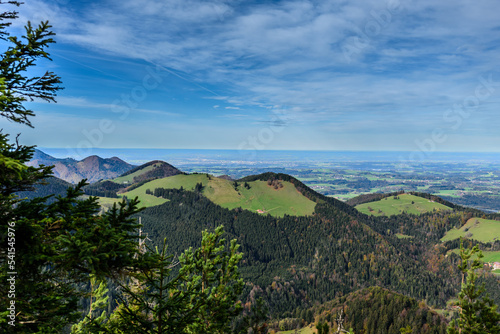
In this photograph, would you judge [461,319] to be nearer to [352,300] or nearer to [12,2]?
[12,2]

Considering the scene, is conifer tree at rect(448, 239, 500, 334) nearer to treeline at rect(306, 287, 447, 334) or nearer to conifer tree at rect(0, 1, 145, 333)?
conifer tree at rect(0, 1, 145, 333)

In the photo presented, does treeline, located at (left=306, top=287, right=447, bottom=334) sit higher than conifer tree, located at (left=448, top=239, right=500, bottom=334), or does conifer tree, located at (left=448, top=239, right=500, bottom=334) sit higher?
conifer tree, located at (left=448, top=239, right=500, bottom=334)

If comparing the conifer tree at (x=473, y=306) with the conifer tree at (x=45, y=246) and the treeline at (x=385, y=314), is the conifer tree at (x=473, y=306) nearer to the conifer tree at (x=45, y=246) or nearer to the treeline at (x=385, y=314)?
the conifer tree at (x=45, y=246)

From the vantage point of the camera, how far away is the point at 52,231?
9008mm

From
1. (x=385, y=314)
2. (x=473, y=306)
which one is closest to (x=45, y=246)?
(x=473, y=306)

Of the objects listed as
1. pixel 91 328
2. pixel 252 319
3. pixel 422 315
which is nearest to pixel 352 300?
pixel 422 315

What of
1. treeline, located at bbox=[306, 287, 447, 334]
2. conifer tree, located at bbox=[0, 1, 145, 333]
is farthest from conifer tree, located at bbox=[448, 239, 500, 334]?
treeline, located at bbox=[306, 287, 447, 334]

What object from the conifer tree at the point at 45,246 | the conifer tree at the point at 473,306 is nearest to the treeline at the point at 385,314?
the conifer tree at the point at 473,306

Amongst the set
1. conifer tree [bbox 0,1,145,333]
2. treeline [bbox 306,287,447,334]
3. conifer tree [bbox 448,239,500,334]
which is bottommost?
treeline [bbox 306,287,447,334]

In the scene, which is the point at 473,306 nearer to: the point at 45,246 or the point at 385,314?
the point at 45,246

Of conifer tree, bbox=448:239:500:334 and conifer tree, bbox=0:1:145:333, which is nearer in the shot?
conifer tree, bbox=0:1:145:333

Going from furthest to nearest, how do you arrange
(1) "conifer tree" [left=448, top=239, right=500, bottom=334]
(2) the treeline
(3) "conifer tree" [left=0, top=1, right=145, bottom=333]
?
(2) the treeline, (1) "conifer tree" [left=448, top=239, right=500, bottom=334], (3) "conifer tree" [left=0, top=1, right=145, bottom=333]

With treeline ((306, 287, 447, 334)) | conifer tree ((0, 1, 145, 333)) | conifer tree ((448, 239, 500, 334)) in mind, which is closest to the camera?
conifer tree ((0, 1, 145, 333))

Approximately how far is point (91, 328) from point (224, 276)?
450 inches
